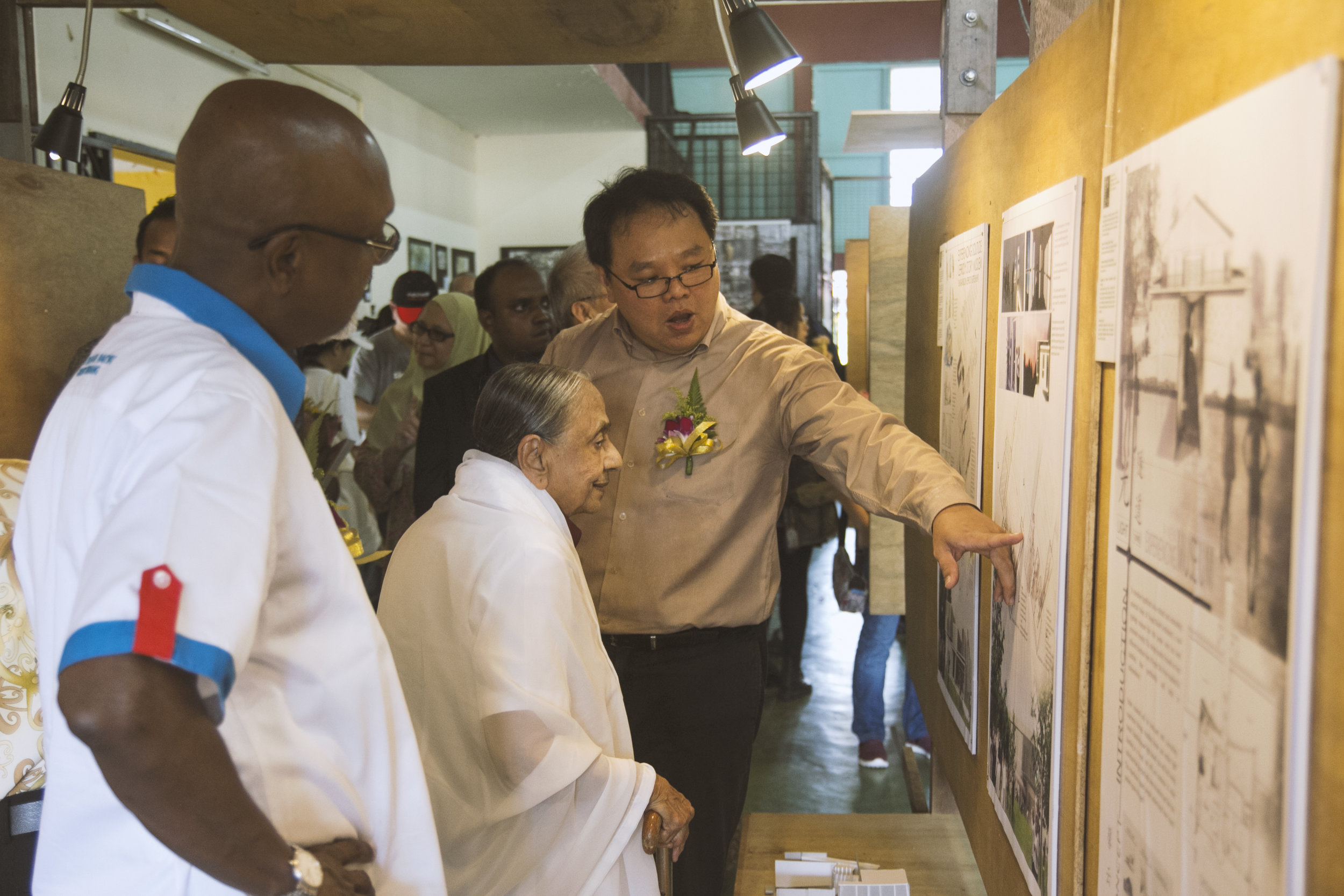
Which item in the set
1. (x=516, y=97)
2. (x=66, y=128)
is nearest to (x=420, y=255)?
(x=516, y=97)

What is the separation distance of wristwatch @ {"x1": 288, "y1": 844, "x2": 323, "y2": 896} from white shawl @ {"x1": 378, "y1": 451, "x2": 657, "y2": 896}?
80 cm

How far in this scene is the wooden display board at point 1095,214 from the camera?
757mm

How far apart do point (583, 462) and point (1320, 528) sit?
60.1 inches

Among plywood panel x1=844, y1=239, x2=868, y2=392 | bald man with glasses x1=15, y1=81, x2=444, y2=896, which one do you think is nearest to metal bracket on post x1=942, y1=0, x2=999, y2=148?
bald man with glasses x1=15, y1=81, x2=444, y2=896

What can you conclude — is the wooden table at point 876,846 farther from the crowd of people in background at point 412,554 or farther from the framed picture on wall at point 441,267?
the framed picture on wall at point 441,267

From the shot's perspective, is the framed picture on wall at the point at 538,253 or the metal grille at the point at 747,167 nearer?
the metal grille at the point at 747,167

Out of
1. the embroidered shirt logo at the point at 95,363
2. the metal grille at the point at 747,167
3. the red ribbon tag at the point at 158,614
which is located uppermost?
the metal grille at the point at 747,167

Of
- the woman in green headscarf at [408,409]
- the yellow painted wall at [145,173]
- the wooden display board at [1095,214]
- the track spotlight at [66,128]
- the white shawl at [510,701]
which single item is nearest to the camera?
the wooden display board at [1095,214]

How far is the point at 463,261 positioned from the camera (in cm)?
1235

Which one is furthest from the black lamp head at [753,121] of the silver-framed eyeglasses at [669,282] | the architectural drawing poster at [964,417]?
the architectural drawing poster at [964,417]

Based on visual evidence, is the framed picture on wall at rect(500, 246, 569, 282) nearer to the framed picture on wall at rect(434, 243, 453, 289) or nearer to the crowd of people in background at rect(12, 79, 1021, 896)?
the framed picture on wall at rect(434, 243, 453, 289)

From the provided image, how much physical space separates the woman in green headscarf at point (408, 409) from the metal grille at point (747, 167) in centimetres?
766

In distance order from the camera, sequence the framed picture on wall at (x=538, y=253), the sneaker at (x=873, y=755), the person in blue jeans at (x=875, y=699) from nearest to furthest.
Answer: the person in blue jeans at (x=875, y=699) < the sneaker at (x=873, y=755) < the framed picture on wall at (x=538, y=253)

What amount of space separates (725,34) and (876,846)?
218 cm
